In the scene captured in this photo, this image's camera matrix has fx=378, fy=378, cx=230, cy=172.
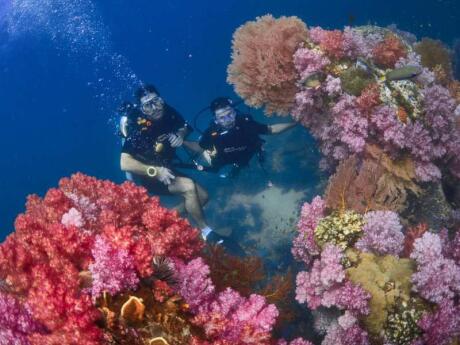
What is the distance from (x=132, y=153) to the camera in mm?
8508

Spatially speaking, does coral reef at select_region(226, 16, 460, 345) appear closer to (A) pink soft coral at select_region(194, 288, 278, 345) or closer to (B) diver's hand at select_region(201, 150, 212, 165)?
(A) pink soft coral at select_region(194, 288, 278, 345)

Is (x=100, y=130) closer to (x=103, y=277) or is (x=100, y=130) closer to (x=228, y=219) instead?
(x=228, y=219)

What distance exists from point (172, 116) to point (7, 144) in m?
53.8

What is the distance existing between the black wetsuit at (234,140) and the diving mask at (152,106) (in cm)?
115

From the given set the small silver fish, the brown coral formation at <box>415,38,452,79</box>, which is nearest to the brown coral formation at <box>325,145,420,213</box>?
the small silver fish

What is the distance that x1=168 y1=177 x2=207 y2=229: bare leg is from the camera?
29.8ft

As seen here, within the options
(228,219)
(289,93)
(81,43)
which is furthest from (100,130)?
(289,93)

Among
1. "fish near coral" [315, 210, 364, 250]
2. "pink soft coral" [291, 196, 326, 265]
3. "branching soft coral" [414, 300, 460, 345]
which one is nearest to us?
"branching soft coral" [414, 300, 460, 345]

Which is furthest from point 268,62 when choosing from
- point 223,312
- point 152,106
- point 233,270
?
point 223,312

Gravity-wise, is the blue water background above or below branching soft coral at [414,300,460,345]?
above

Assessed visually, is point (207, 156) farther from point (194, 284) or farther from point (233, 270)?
point (194, 284)

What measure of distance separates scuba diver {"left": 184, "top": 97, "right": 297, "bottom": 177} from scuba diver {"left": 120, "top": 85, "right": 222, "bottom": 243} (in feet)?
2.34

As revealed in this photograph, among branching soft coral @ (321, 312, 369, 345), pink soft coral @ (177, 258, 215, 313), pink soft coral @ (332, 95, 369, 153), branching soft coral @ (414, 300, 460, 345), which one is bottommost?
branching soft coral @ (414, 300, 460, 345)

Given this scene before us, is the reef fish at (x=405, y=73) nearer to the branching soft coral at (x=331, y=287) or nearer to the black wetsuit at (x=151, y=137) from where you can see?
the branching soft coral at (x=331, y=287)
